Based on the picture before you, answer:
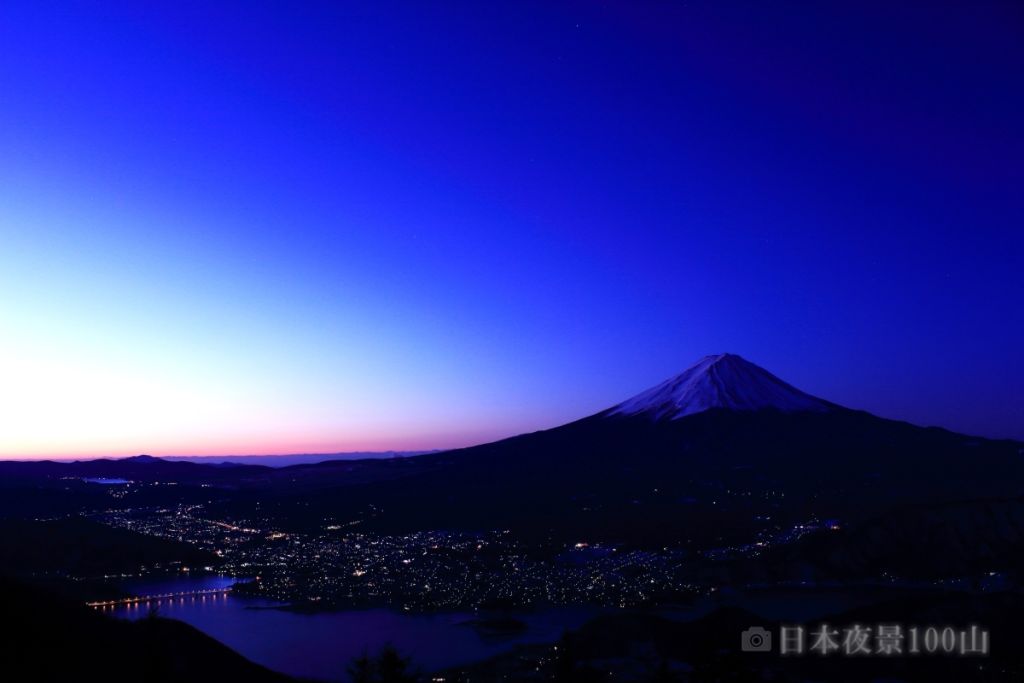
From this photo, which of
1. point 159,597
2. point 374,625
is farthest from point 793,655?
point 159,597

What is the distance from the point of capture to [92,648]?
4141cm

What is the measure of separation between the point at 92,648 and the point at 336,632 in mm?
33972

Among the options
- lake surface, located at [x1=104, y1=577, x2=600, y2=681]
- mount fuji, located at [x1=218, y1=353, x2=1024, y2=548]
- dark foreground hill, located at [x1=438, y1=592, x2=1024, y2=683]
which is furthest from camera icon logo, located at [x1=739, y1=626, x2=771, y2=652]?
mount fuji, located at [x1=218, y1=353, x2=1024, y2=548]

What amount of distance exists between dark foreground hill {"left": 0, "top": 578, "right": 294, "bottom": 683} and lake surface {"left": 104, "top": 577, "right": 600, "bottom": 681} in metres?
12.9

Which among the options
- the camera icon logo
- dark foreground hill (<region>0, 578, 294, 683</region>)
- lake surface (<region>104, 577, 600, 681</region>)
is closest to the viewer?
dark foreground hill (<region>0, 578, 294, 683</region>)

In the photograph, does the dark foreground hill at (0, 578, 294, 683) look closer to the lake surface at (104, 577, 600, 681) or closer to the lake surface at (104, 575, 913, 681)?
→ the lake surface at (104, 575, 913, 681)

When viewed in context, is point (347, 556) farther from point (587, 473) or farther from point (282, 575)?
point (587, 473)

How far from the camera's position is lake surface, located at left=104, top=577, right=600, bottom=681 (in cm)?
6275

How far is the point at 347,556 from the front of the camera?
113 metres

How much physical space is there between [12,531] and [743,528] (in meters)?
104

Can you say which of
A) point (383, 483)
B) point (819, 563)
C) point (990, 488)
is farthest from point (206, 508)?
point (990, 488)

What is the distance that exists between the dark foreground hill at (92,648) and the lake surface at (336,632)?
12934 mm

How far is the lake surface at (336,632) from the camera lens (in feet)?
206

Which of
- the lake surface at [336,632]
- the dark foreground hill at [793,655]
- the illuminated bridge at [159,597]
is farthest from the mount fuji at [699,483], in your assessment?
the dark foreground hill at [793,655]
